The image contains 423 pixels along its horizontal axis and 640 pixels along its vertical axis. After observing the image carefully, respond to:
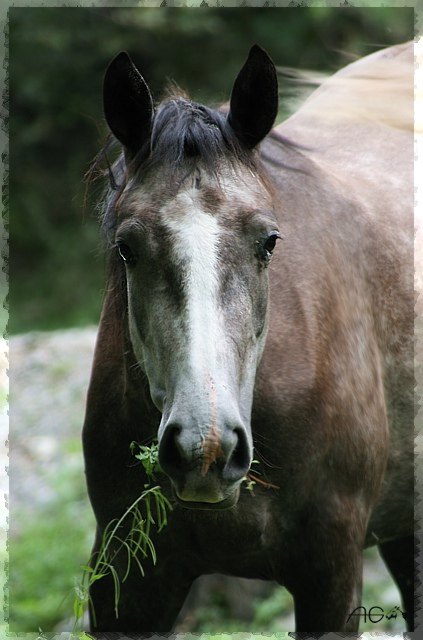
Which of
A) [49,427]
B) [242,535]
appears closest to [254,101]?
[242,535]

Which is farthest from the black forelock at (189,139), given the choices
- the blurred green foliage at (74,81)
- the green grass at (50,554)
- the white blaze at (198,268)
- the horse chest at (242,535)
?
the blurred green foliage at (74,81)

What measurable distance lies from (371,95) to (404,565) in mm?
2219

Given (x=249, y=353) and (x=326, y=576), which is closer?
(x=249, y=353)

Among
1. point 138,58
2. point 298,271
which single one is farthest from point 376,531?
point 138,58

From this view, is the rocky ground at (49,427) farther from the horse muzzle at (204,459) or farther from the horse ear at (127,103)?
the horse ear at (127,103)

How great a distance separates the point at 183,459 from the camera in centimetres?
257

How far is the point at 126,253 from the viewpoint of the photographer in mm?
2986

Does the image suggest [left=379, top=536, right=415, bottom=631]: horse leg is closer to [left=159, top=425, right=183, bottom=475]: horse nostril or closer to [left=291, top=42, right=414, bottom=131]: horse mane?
[left=291, top=42, right=414, bottom=131]: horse mane

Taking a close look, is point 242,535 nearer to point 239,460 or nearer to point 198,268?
point 239,460

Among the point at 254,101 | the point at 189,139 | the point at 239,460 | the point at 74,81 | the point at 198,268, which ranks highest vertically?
the point at 74,81

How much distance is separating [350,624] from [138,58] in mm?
9969

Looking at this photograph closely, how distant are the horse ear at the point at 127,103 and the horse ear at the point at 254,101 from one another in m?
0.27

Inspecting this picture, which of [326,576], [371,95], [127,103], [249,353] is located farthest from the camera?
[371,95]

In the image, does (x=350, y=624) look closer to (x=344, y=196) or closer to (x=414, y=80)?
(x=344, y=196)
